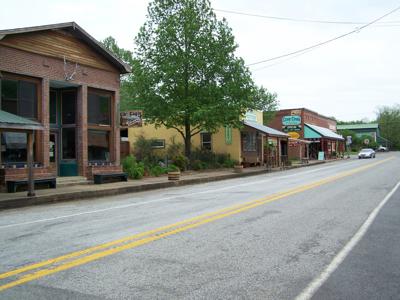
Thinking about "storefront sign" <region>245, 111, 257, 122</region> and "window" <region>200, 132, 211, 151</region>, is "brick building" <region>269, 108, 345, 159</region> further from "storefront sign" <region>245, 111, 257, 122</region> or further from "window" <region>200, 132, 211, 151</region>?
"window" <region>200, 132, 211, 151</region>

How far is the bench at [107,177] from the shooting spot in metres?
19.5

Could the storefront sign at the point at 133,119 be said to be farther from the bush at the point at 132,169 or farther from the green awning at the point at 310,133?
the green awning at the point at 310,133

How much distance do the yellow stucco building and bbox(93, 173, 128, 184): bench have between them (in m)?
13.1

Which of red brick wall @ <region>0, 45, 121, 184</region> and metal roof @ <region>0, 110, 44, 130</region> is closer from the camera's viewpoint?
metal roof @ <region>0, 110, 44, 130</region>

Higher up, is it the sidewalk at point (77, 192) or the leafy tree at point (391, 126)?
the leafy tree at point (391, 126)

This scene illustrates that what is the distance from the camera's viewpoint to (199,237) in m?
7.29

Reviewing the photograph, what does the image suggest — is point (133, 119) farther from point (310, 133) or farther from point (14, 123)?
point (310, 133)

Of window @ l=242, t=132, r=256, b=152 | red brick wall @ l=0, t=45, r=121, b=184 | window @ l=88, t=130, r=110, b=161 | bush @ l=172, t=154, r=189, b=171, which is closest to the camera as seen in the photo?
red brick wall @ l=0, t=45, r=121, b=184

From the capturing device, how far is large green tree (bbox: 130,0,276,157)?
87.5 feet

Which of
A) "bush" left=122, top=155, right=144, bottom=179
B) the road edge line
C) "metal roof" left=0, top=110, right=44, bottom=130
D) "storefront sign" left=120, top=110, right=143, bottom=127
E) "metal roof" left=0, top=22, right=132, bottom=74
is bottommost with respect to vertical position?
the road edge line

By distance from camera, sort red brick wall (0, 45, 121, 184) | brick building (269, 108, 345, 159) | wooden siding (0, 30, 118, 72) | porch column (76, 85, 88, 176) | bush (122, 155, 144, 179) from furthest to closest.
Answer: brick building (269, 108, 345, 159) < bush (122, 155, 144, 179) < porch column (76, 85, 88, 176) < wooden siding (0, 30, 118, 72) < red brick wall (0, 45, 121, 184)

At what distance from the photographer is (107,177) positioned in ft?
65.6

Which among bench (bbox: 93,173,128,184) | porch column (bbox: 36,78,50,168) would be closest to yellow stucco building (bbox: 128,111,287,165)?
bench (bbox: 93,173,128,184)

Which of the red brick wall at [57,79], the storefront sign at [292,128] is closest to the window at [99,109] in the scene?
the red brick wall at [57,79]
